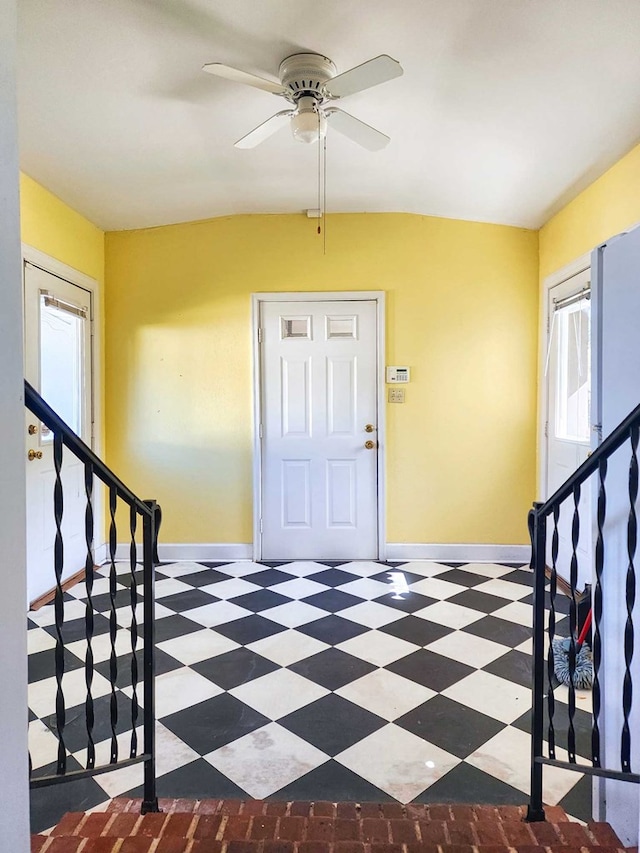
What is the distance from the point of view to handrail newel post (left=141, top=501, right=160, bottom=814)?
5.13 ft

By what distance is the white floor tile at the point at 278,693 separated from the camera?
2.20m

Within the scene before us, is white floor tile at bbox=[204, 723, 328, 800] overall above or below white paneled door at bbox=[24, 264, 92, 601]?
below

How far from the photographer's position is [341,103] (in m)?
2.67

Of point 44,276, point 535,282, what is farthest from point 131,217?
point 535,282

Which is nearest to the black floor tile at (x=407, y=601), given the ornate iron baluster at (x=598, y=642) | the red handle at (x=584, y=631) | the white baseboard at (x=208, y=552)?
the red handle at (x=584, y=631)

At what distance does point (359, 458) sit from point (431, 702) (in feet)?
7.06

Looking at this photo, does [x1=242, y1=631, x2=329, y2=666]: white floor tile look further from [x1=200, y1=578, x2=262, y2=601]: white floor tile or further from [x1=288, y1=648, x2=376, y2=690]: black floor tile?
[x1=200, y1=578, x2=262, y2=601]: white floor tile

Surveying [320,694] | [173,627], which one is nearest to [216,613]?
[173,627]

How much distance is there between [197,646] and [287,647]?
1.54ft

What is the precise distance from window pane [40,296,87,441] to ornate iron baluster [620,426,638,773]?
10.7 feet

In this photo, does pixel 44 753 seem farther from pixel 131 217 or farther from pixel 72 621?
pixel 131 217

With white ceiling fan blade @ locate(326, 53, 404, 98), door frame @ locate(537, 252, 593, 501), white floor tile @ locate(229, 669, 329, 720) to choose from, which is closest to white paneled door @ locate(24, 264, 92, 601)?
white floor tile @ locate(229, 669, 329, 720)

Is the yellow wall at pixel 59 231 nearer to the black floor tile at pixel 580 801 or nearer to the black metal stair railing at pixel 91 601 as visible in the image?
the black metal stair railing at pixel 91 601

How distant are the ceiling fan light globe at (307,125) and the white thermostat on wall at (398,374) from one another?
201cm
